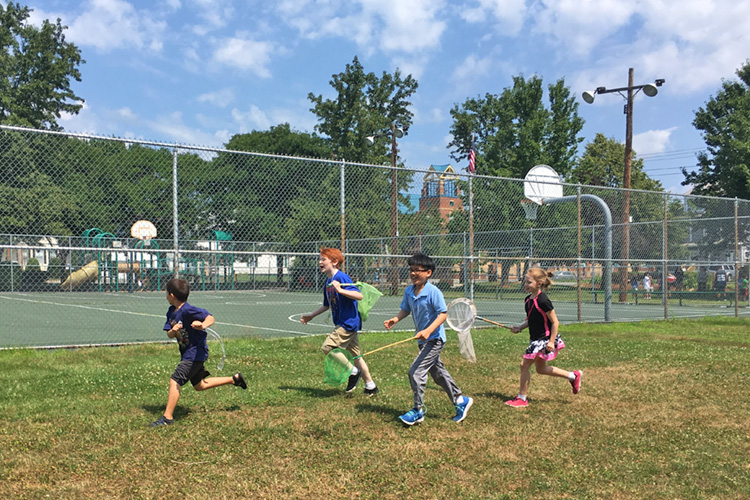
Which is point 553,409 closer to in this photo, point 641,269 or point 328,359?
point 328,359

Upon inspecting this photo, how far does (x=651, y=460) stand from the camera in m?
4.85

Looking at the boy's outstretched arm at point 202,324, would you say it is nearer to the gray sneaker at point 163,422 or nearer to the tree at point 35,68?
the gray sneaker at point 163,422

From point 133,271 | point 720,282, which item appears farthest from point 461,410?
point 133,271

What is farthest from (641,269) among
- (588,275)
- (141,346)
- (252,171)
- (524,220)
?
(141,346)

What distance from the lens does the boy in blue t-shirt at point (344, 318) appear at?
7.05m

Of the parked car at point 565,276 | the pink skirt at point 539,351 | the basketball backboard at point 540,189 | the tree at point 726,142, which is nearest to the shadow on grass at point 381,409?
the pink skirt at point 539,351

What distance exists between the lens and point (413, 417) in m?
5.72

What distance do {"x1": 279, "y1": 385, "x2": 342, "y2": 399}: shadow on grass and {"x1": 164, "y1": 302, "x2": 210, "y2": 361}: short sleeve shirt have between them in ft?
4.67

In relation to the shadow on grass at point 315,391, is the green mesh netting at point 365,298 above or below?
above

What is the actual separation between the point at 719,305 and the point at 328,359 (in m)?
22.3

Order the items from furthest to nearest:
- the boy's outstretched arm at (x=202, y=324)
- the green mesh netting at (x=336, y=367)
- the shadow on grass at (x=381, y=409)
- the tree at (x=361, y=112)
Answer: the tree at (x=361, y=112)
the green mesh netting at (x=336, y=367)
the shadow on grass at (x=381, y=409)
the boy's outstretched arm at (x=202, y=324)

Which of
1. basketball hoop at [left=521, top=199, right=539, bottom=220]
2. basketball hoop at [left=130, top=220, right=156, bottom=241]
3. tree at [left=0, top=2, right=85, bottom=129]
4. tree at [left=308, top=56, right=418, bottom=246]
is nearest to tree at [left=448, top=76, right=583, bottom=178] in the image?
tree at [left=308, top=56, right=418, bottom=246]

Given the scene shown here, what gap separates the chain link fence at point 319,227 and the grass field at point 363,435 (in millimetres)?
3253

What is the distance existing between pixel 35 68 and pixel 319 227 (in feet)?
135
